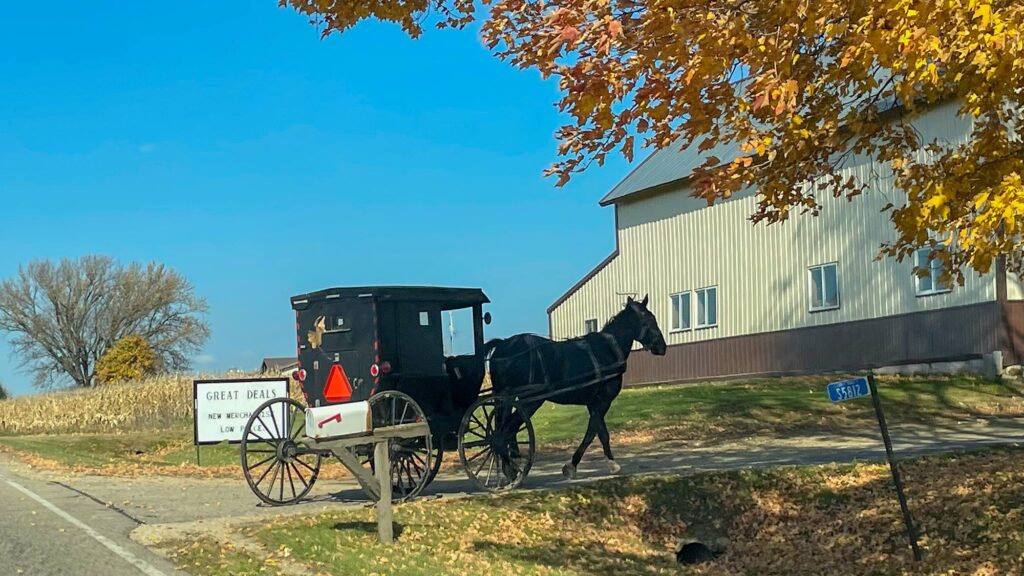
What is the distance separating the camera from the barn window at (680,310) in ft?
128

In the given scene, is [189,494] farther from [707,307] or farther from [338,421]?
[707,307]

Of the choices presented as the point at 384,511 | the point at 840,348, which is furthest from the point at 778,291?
the point at 384,511

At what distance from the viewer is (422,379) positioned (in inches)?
542

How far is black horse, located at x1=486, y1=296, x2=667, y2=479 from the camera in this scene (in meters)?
14.7

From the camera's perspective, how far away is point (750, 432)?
21.8 m

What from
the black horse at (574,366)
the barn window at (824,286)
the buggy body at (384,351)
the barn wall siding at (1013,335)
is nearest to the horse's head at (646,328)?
the black horse at (574,366)

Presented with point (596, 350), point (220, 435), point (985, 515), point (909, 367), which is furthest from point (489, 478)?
point (909, 367)

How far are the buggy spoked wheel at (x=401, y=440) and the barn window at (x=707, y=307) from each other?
2494 centimetres

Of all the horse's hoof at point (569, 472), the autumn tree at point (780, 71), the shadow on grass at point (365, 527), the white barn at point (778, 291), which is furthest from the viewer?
the white barn at point (778, 291)

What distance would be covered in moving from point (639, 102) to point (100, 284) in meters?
78.1

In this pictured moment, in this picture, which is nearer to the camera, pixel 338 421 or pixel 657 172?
pixel 338 421

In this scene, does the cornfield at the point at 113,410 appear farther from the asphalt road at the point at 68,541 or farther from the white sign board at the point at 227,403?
the asphalt road at the point at 68,541

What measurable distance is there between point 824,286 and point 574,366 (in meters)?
20.1

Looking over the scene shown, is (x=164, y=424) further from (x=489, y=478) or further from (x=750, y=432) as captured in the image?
(x=489, y=478)
